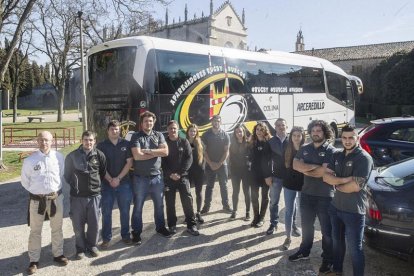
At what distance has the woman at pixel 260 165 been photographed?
5.73 metres

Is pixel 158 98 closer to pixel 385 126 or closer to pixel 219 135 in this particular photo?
pixel 219 135

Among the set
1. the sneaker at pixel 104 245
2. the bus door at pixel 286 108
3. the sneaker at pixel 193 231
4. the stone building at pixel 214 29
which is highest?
the stone building at pixel 214 29

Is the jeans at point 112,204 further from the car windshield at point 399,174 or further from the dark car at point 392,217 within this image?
the car windshield at point 399,174

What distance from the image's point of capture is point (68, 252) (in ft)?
16.7

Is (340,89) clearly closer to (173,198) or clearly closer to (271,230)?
(271,230)

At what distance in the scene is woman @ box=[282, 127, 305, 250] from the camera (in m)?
4.92

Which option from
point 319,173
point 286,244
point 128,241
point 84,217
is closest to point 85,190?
point 84,217

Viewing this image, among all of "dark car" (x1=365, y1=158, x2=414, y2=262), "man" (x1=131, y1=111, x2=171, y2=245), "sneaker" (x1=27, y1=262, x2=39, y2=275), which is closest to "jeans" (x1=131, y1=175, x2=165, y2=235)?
"man" (x1=131, y1=111, x2=171, y2=245)

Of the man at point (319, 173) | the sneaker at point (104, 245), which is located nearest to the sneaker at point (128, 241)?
the sneaker at point (104, 245)

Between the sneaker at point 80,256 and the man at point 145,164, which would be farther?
the man at point 145,164

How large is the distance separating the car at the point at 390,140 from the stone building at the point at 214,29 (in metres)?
48.4

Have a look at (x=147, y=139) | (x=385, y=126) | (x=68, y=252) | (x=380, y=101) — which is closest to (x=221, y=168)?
(x=147, y=139)

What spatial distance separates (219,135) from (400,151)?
3697mm

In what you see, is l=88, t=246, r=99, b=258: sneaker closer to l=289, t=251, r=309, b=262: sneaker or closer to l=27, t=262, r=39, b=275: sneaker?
l=27, t=262, r=39, b=275: sneaker
